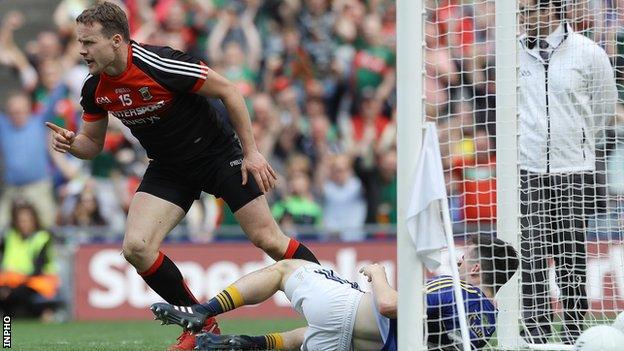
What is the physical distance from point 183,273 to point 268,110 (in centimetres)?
287

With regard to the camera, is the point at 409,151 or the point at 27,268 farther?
the point at 27,268

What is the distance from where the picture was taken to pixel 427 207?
23.2 feet

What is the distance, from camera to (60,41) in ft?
53.5

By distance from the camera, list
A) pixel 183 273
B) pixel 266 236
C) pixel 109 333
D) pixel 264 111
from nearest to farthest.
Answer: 1. pixel 266 236
2. pixel 109 333
3. pixel 183 273
4. pixel 264 111

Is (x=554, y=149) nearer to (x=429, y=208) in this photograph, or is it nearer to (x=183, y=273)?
(x=429, y=208)

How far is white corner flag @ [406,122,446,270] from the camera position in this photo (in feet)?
23.1

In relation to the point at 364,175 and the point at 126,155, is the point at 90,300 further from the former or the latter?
the point at 364,175

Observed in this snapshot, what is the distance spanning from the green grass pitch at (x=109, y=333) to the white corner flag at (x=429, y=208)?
267 cm

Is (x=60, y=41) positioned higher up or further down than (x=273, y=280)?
higher up

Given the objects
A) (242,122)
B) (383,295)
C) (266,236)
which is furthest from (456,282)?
(242,122)

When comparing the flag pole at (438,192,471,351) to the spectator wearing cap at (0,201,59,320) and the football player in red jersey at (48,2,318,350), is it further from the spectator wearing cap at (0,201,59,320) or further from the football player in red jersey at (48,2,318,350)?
the spectator wearing cap at (0,201,59,320)

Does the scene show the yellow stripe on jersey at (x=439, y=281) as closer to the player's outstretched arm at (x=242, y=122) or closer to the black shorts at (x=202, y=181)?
the player's outstretched arm at (x=242, y=122)

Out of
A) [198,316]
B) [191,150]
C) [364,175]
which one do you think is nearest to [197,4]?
[364,175]

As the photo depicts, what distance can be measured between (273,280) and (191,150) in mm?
1251
